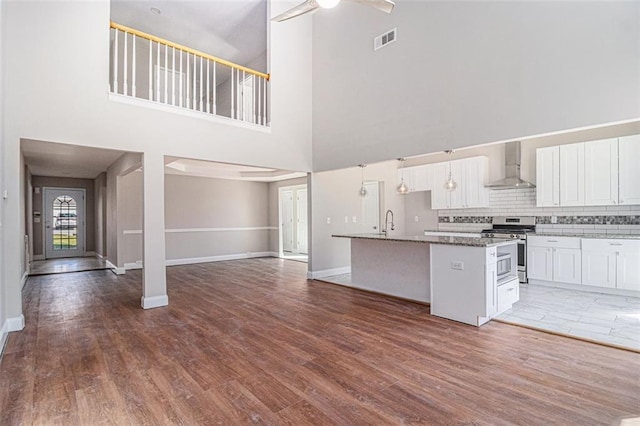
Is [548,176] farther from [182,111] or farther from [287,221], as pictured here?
[287,221]

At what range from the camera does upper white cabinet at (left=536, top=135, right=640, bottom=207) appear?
4664mm

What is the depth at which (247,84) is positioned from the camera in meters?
7.79

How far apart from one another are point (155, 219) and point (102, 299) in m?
1.65

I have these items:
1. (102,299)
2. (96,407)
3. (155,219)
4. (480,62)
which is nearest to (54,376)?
(96,407)

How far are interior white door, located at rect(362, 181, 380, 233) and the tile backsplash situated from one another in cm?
144

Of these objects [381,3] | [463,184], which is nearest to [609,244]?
[463,184]

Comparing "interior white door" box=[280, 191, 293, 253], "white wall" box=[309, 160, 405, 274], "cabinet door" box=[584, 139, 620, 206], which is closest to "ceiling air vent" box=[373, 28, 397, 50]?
"white wall" box=[309, 160, 405, 274]

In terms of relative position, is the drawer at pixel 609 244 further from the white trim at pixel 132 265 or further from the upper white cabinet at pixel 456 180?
the white trim at pixel 132 265

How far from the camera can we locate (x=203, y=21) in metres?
6.37

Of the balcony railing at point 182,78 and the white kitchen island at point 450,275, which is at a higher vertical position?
the balcony railing at point 182,78

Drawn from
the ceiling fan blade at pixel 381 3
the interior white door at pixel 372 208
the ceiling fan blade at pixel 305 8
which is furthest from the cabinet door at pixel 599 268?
the ceiling fan blade at pixel 305 8

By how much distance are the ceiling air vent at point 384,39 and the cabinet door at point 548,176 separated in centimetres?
316

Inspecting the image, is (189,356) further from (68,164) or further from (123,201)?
(68,164)

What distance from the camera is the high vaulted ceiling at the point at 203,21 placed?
5906mm
